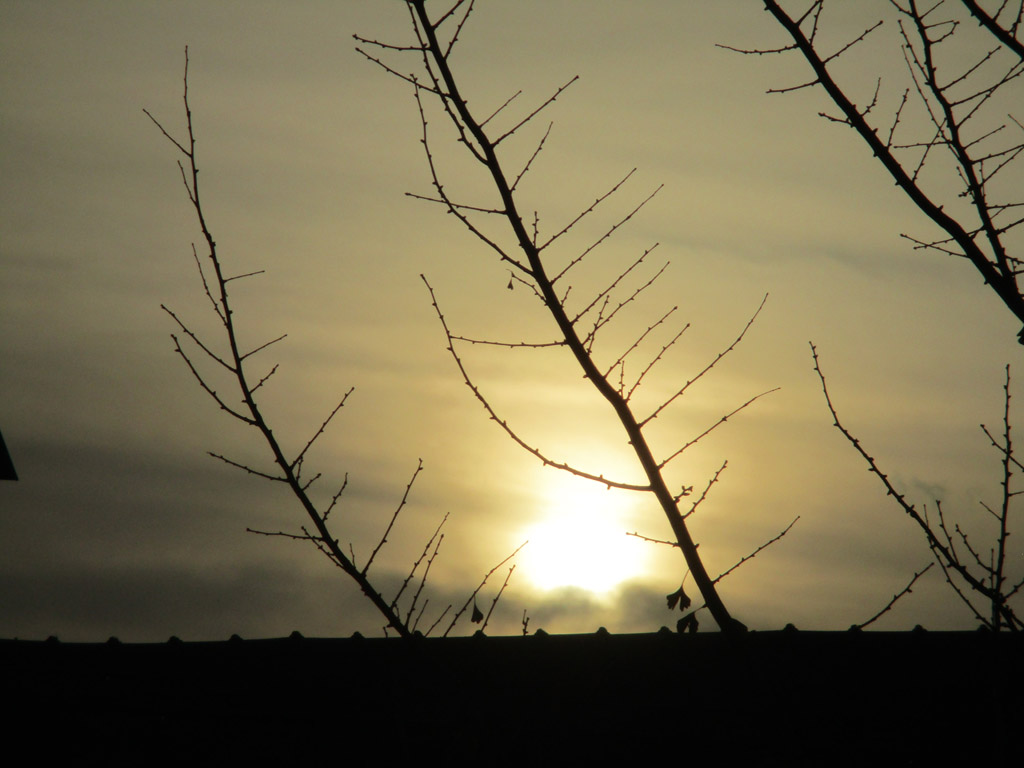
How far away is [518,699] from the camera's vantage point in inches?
262

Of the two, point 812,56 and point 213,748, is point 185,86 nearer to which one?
point 812,56

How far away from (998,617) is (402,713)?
2.35 metres

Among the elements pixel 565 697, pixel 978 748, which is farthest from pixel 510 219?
pixel 978 748

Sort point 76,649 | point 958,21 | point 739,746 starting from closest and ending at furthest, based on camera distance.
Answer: point 958,21 < point 739,746 < point 76,649

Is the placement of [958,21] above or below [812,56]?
above

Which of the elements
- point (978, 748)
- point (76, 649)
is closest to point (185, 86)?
point (76, 649)

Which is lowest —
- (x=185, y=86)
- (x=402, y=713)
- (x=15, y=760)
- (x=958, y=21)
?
(x=15, y=760)

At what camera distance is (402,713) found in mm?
3223

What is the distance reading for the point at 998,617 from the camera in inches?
134

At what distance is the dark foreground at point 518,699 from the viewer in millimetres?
6395

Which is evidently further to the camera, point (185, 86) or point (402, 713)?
point (185, 86)

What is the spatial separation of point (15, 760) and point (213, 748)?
152cm

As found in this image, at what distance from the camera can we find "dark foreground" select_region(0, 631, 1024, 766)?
639 centimetres

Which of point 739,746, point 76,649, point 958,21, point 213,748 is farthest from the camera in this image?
point 76,649
